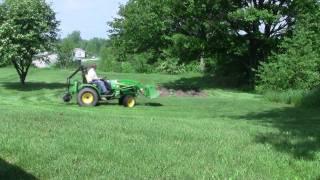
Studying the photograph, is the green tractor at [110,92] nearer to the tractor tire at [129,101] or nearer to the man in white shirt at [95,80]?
the tractor tire at [129,101]

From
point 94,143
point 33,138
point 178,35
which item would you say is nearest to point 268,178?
point 94,143

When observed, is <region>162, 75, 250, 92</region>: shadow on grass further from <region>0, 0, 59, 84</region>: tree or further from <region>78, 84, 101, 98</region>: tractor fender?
<region>78, 84, 101, 98</region>: tractor fender

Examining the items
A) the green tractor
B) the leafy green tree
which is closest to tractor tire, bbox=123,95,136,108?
the green tractor

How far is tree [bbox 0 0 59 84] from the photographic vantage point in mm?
28953

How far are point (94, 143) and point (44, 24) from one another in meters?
21.5

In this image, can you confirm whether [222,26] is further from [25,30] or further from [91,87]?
[91,87]

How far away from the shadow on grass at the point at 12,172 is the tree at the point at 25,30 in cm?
Result: 2146

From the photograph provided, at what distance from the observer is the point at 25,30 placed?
30125 millimetres

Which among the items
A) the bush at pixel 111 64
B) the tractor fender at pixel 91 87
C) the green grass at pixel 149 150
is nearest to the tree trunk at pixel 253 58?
the tractor fender at pixel 91 87

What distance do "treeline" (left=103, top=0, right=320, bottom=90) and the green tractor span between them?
27.7ft

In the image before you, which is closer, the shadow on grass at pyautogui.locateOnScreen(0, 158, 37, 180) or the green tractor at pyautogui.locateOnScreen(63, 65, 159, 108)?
the shadow on grass at pyautogui.locateOnScreen(0, 158, 37, 180)

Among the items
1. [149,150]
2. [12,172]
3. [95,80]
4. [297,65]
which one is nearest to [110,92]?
[95,80]

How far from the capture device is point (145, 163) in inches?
331

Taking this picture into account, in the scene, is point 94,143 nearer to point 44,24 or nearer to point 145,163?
point 145,163
